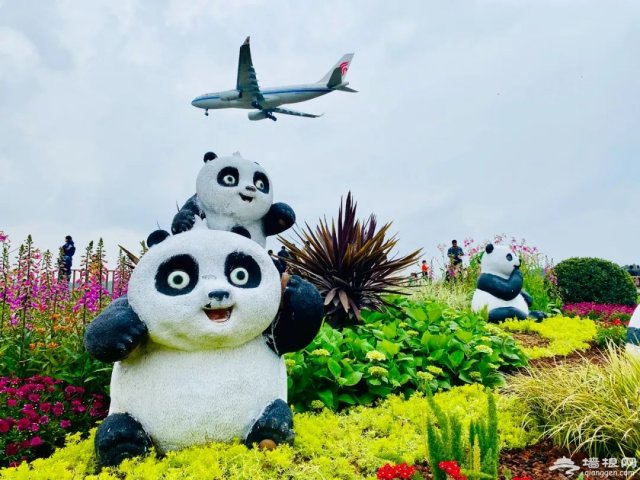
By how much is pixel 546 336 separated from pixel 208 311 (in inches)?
268

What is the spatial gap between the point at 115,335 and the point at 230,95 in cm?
1368

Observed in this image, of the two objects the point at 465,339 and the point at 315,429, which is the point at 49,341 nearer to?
the point at 315,429

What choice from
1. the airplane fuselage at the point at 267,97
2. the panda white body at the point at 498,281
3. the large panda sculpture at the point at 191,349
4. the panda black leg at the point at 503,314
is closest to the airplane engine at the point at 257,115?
the airplane fuselage at the point at 267,97

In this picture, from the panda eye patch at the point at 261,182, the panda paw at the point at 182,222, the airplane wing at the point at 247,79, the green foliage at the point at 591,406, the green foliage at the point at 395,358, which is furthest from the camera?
the airplane wing at the point at 247,79

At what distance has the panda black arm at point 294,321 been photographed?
367cm

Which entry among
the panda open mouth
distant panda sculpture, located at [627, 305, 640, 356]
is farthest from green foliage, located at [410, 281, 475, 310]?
the panda open mouth

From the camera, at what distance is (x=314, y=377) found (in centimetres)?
475

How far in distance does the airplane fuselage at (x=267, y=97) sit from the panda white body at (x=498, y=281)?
24.3 ft

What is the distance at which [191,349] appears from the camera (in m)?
3.43

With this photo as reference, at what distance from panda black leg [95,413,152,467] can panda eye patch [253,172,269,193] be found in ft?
8.98

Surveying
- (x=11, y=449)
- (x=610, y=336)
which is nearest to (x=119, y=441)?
(x=11, y=449)

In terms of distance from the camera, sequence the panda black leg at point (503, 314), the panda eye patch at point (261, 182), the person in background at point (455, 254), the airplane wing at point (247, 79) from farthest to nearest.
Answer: the airplane wing at point (247, 79) → the person in background at point (455, 254) → the panda black leg at point (503, 314) → the panda eye patch at point (261, 182)

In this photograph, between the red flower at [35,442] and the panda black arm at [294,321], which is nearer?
the panda black arm at [294,321]

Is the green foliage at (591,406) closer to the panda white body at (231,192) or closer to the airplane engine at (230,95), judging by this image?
the panda white body at (231,192)
